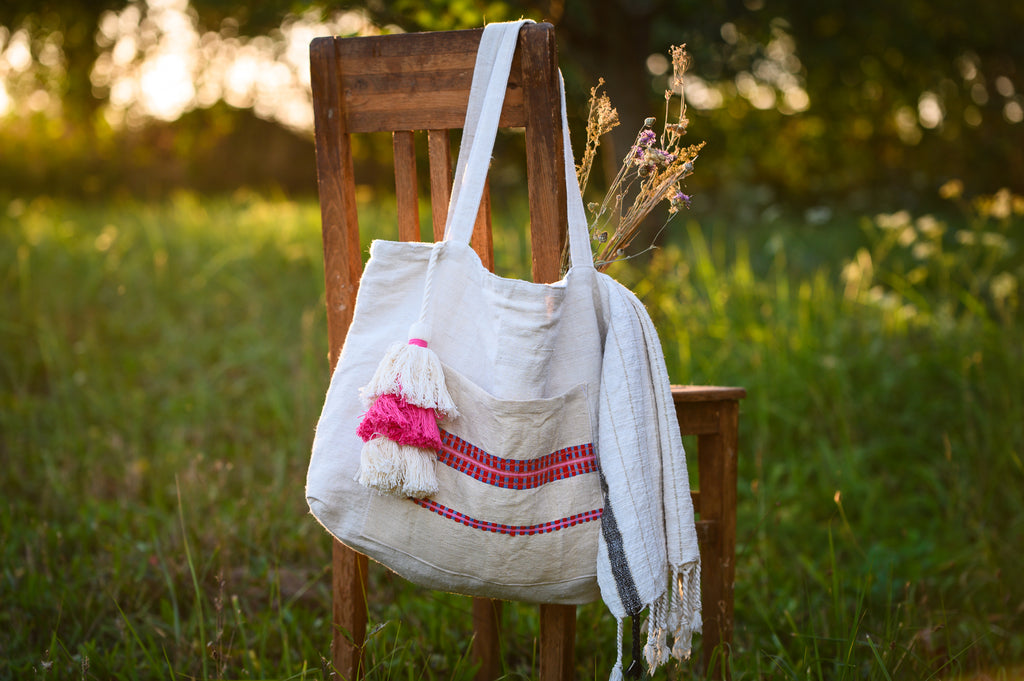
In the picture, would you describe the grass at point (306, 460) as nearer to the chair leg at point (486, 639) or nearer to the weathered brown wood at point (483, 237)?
the chair leg at point (486, 639)

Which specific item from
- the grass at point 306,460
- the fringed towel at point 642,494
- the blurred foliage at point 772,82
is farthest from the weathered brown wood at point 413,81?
the grass at point 306,460

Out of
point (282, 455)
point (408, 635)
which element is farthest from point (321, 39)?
point (282, 455)

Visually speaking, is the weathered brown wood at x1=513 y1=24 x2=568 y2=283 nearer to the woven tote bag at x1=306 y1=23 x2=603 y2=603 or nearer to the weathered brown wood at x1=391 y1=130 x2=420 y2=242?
the woven tote bag at x1=306 y1=23 x2=603 y2=603

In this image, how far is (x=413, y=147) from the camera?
1.58 meters

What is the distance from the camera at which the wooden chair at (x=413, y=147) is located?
4.69 ft

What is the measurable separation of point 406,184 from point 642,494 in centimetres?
81

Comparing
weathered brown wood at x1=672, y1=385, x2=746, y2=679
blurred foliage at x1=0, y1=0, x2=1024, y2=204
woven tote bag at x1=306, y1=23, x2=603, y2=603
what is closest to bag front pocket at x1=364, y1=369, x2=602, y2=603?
woven tote bag at x1=306, y1=23, x2=603, y2=603

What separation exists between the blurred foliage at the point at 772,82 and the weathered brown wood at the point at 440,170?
1.38ft

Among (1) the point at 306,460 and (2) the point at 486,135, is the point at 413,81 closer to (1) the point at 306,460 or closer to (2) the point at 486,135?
(2) the point at 486,135

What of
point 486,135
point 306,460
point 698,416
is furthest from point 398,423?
point 306,460

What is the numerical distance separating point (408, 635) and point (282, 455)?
128 centimetres

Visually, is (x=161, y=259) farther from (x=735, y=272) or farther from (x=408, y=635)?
(x=735, y=272)

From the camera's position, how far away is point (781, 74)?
6906 mm

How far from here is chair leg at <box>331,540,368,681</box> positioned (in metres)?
1.64
